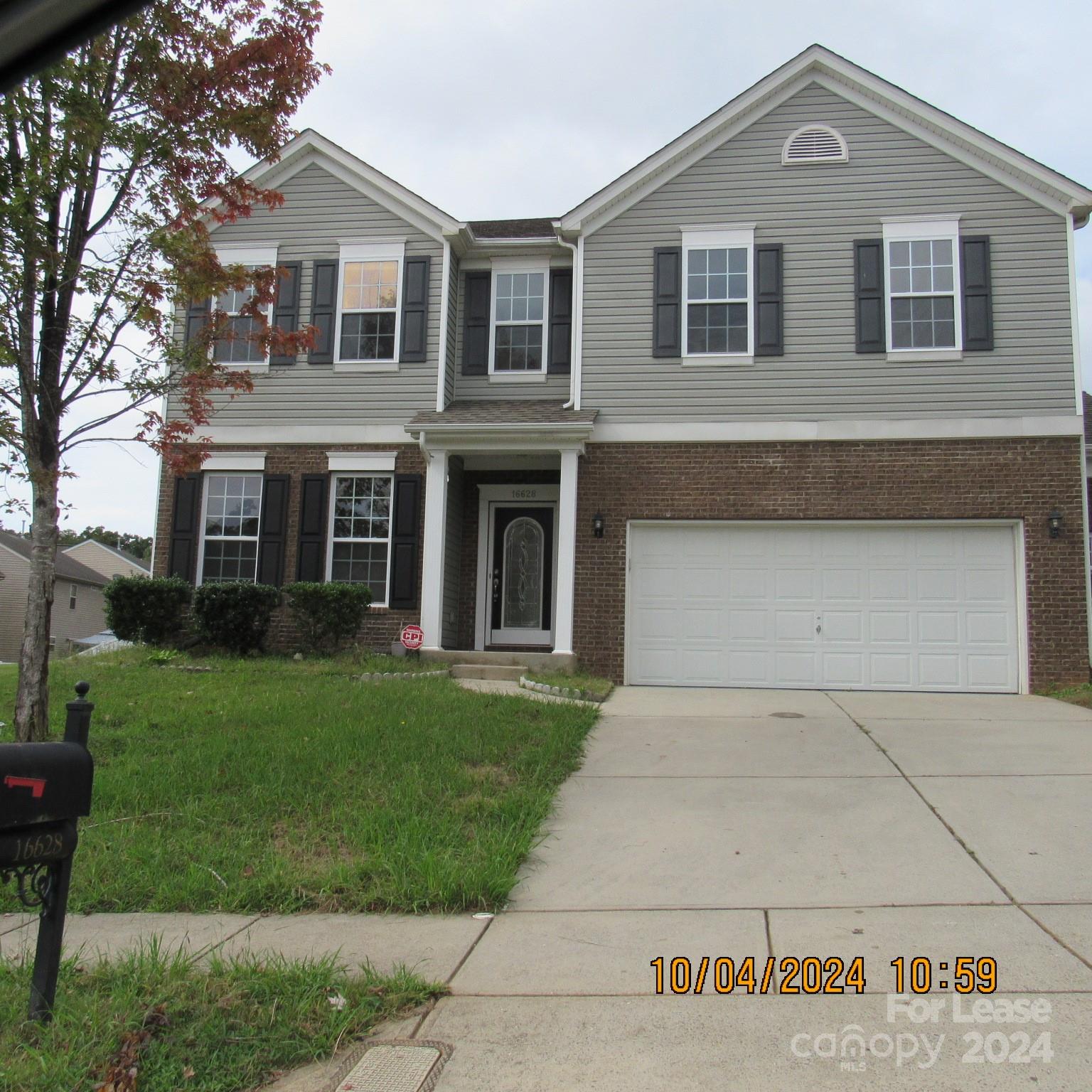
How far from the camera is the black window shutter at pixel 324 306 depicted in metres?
14.5

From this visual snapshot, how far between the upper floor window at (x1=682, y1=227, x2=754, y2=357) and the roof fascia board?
86cm

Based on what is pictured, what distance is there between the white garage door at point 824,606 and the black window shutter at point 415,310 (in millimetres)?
3965

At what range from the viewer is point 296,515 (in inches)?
563

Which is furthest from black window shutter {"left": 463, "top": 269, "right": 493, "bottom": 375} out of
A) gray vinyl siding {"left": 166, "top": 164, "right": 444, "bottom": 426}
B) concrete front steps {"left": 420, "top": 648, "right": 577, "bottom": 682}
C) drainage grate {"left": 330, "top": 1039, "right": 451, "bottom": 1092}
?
drainage grate {"left": 330, "top": 1039, "right": 451, "bottom": 1092}

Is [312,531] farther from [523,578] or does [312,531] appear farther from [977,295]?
[977,295]

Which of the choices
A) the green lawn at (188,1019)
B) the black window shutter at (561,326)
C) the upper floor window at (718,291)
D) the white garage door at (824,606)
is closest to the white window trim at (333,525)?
the black window shutter at (561,326)

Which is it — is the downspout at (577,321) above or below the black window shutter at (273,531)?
above

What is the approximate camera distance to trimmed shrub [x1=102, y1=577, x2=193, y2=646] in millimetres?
13477

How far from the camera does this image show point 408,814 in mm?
6082

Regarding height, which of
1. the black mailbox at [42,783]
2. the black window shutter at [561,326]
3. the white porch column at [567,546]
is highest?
the black window shutter at [561,326]

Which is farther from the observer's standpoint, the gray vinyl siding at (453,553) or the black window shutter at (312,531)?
the black window shutter at (312,531)

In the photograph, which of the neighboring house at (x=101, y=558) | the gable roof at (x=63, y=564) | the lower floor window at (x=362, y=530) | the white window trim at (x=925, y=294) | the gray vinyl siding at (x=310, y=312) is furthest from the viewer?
the neighboring house at (x=101, y=558)

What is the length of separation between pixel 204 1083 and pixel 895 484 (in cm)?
1129

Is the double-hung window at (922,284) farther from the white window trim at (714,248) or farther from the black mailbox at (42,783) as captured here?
the black mailbox at (42,783)
